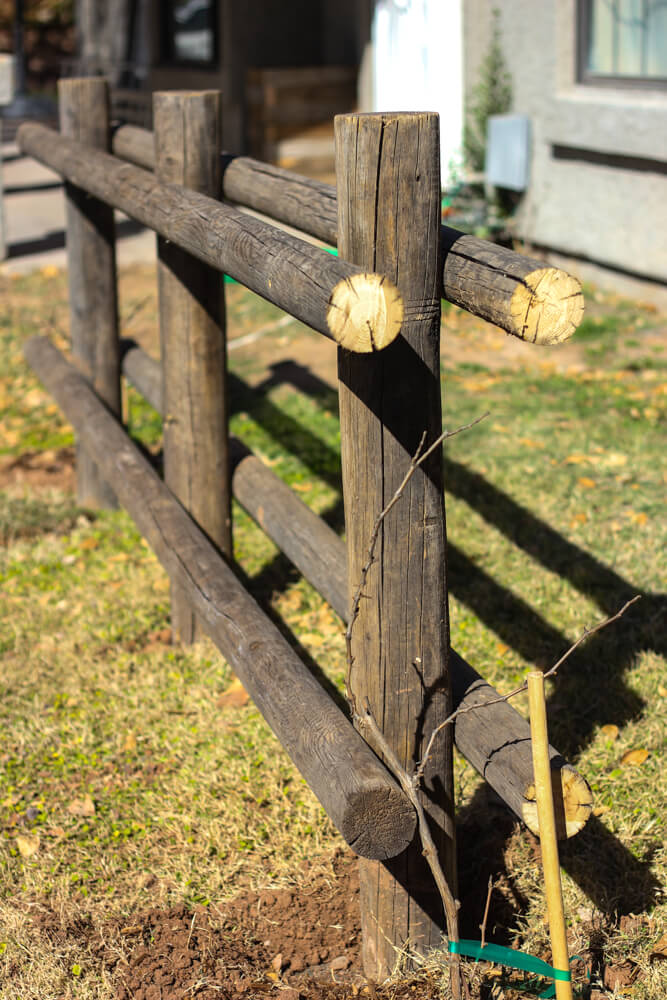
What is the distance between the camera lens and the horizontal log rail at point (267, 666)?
202 centimetres

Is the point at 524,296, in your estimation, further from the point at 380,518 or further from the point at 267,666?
the point at 267,666

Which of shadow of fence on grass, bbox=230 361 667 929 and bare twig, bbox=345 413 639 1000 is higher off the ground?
bare twig, bbox=345 413 639 1000

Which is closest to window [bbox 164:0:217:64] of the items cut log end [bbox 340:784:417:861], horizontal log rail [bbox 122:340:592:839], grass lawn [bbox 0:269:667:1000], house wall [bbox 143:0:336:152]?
house wall [bbox 143:0:336:152]

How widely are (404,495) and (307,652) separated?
1764 millimetres

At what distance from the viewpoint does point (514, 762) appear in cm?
212

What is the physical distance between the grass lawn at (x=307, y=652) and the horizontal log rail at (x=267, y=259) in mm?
1440

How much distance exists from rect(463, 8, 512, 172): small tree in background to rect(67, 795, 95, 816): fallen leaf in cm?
645

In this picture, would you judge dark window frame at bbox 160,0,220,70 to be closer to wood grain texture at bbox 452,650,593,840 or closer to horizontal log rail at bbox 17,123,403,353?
horizontal log rail at bbox 17,123,403,353

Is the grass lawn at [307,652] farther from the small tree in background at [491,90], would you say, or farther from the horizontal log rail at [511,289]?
the small tree in background at [491,90]

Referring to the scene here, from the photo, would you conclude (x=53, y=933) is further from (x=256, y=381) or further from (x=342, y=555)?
(x=256, y=381)

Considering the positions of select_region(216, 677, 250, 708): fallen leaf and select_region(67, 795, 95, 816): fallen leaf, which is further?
select_region(216, 677, 250, 708): fallen leaf

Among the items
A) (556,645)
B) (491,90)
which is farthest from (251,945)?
(491,90)

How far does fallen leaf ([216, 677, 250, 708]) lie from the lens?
3.51 meters

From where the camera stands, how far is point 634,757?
9.94 feet
